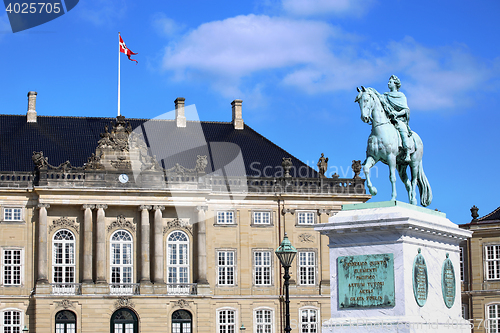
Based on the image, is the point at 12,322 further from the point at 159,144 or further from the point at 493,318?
the point at 493,318

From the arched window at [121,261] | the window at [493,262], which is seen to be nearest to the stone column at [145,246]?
the arched window at [121,261]

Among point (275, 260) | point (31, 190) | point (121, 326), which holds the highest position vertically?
point (31, 190)

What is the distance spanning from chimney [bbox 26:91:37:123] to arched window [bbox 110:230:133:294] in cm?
1047

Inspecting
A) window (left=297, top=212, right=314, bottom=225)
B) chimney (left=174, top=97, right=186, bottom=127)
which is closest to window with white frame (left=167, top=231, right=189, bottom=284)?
window (left=297, top=212, right=314, bottom=225)

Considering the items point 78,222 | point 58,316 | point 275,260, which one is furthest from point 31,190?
point 275,260

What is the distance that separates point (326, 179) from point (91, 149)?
14.1 metres

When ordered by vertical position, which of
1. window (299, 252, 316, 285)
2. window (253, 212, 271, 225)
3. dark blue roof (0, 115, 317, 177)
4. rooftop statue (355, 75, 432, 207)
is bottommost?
window (299, 252, 316, 285)

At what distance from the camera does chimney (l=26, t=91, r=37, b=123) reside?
58812 mm

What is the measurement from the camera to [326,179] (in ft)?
187

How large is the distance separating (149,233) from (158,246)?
98 centimetres

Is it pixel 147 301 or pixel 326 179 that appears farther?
pixel 326 179

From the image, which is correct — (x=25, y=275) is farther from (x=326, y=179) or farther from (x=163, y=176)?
(x=326, y=179)

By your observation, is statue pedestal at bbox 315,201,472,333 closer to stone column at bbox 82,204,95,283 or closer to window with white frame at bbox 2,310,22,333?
stone column at bbox 82,204,95,283

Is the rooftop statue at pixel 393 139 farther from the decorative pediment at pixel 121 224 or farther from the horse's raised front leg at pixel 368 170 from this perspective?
the decorative pediment at pixel 121 224
